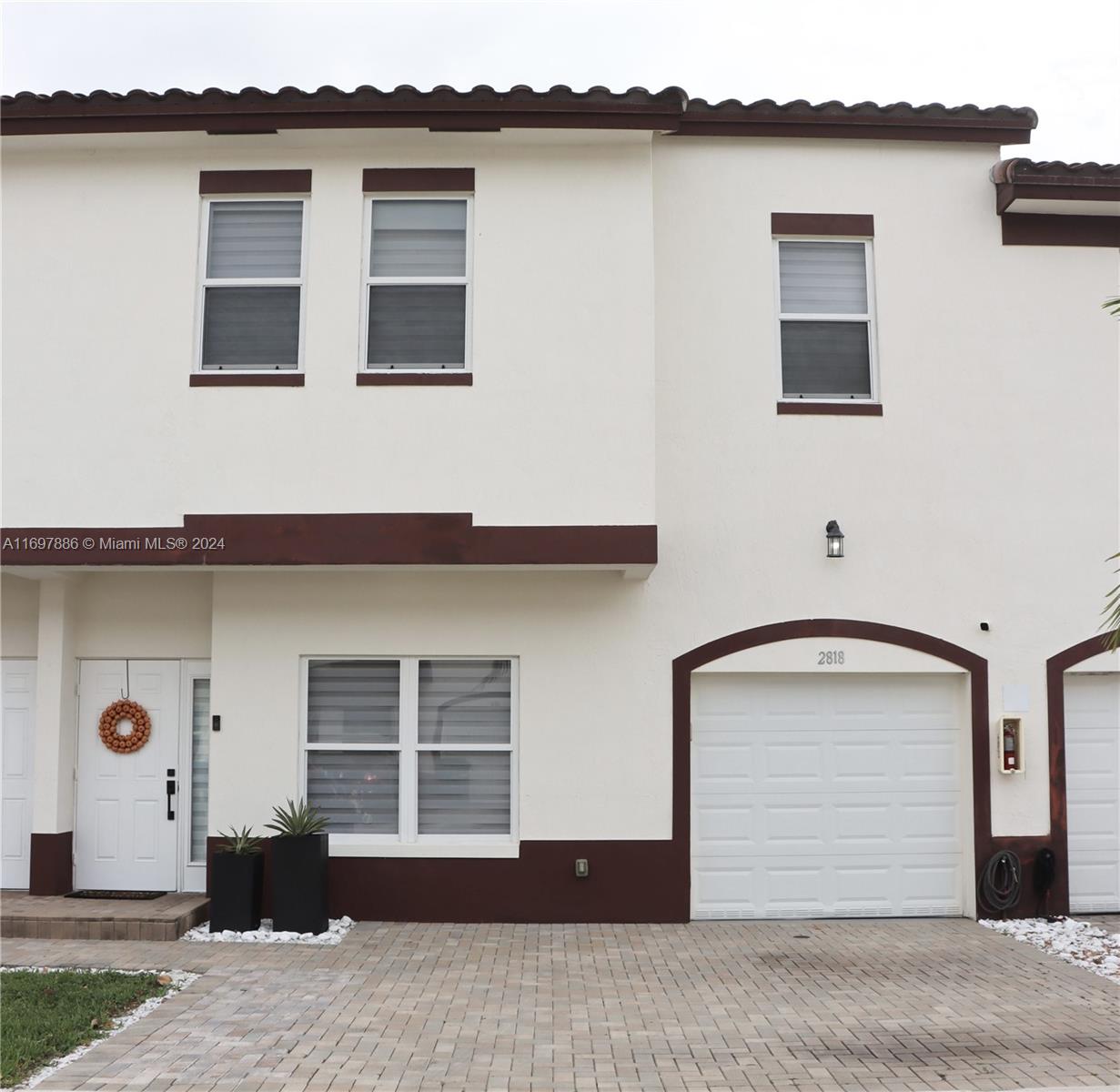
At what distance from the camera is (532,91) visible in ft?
33.8

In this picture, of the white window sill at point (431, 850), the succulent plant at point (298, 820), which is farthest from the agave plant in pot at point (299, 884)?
the white window sill at point (431, 850)

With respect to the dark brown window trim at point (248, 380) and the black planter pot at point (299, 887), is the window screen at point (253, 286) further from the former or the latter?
the black planter pot at point (299, 887)

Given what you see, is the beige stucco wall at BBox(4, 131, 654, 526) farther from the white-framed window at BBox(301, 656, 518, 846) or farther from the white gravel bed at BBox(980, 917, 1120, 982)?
the white gravel bed at BBox(980, 917, 1120, 982)

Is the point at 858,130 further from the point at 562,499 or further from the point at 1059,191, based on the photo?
the point at 562,499

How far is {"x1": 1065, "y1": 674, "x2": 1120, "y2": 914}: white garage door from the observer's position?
444 inches

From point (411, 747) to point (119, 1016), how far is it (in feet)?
12.4

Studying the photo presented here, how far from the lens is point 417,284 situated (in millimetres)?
10836

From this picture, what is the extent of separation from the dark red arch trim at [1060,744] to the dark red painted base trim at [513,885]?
363cm

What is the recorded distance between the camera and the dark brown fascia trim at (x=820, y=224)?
1141cm

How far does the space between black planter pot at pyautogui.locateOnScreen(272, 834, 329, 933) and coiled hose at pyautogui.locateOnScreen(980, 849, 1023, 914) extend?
19.7 ft

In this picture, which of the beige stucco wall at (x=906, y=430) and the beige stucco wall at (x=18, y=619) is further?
the beige stucco wall at (x=18, y=619)

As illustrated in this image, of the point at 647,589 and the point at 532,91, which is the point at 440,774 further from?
the point at 532,91

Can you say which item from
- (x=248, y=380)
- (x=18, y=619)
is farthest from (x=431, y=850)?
(x=18, y=619)

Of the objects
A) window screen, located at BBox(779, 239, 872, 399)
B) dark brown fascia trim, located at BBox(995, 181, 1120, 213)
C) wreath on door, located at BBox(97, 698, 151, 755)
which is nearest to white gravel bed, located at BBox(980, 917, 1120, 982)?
window screen, located at BBox(779, 239, 872, 399)
